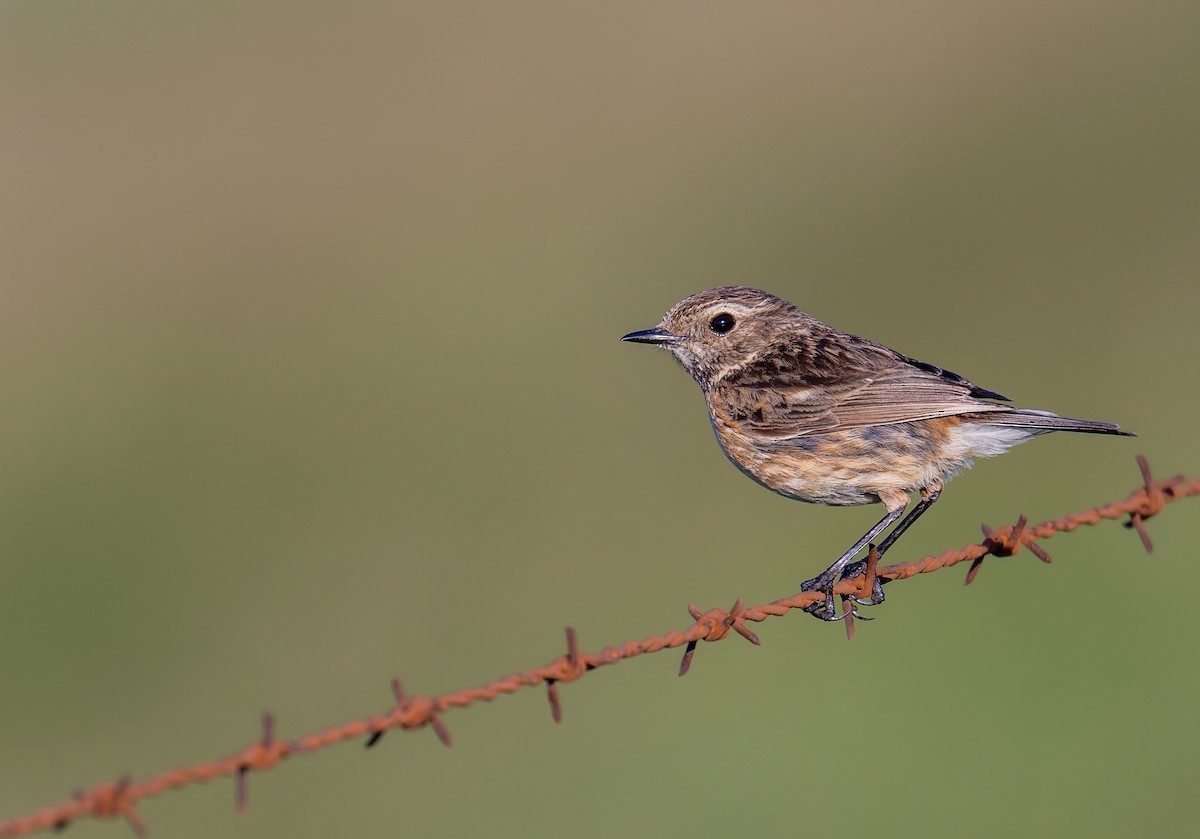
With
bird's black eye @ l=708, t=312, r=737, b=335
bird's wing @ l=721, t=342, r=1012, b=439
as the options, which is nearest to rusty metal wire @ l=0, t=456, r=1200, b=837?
bird's wing @ l=721, t=342, r=1012, b=439

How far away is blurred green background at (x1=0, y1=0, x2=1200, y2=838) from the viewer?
1057cm

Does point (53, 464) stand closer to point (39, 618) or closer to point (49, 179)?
point (39, 618)

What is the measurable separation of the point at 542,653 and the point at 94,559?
491cm

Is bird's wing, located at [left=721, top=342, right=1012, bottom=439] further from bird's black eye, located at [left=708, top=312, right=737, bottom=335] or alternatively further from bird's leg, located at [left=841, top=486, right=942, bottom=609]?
bird's black eye, located at [left=708, top=312, right=737, bottom=335]

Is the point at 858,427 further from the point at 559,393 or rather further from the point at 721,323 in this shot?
the point at 559,393

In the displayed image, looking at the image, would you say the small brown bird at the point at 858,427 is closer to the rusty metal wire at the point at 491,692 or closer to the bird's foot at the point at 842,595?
the bird's foot at the point at 842,595

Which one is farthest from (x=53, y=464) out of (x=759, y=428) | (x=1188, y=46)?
(x=1188, y=46)

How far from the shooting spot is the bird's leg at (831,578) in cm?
624

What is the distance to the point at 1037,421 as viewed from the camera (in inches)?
253

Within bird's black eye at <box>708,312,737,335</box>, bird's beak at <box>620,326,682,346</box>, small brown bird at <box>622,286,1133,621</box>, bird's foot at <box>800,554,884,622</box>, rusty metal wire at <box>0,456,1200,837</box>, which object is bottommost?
bird's foot at <box>800,554,884,622</box>

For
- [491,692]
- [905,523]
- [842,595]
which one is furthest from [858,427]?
[491,692]

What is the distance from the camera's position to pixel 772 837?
30.5 feet

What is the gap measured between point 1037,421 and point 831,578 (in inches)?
45.3

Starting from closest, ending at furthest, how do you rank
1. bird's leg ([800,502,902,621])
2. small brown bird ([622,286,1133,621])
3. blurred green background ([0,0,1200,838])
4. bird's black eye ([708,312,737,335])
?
bird's leg ([800,502,902,621])
small brown bird ([622,286,1133,621])
bird's black eye ([708,312,737,335])
blurred green background ([0,0,1200,838])
